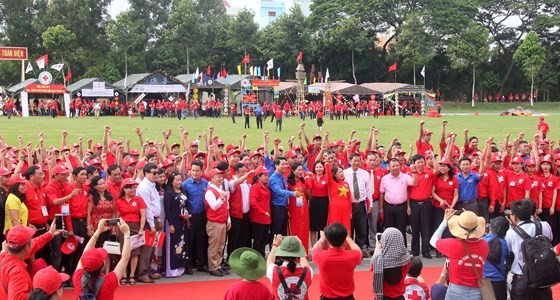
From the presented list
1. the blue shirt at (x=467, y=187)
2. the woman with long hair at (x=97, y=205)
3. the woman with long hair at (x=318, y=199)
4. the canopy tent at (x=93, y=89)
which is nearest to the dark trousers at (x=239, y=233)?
the woman with long hair at (x=318, y=199)

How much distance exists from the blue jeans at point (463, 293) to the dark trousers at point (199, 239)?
4.19 meters

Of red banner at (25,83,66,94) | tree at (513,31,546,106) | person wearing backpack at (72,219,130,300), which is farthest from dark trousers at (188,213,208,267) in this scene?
tree at (513,31,546,106)

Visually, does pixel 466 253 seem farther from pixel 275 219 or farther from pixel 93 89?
pixel 93 89

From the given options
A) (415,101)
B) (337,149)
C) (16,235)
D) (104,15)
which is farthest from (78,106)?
(16,235)

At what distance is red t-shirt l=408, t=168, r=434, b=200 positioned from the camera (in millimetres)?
9250

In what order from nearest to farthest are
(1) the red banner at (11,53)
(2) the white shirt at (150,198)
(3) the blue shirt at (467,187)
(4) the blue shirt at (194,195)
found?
(2) the white shirt at (150,198) → (4) the blue shirt at (194,195) → (3) the blue shirt at (467,187) → (1) the red banner at (11,53)

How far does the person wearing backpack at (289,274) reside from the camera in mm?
4738

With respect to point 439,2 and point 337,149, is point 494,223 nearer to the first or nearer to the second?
point 337,149

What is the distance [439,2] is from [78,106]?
40.3m

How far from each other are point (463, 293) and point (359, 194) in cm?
434

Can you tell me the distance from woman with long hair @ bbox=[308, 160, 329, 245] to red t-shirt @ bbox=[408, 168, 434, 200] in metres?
1.43

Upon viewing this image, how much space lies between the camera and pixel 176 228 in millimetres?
8281

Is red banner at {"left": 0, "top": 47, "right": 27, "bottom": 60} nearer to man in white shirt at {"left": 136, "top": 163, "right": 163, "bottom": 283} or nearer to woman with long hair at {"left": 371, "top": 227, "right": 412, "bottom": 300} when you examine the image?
man in white shirt at {"left": 136, "top": 163, "right": 163, "bottom": 283}

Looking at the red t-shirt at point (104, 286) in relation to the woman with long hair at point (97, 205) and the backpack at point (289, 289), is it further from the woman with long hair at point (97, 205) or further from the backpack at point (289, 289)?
the woman with long hair at point (97, 205)
